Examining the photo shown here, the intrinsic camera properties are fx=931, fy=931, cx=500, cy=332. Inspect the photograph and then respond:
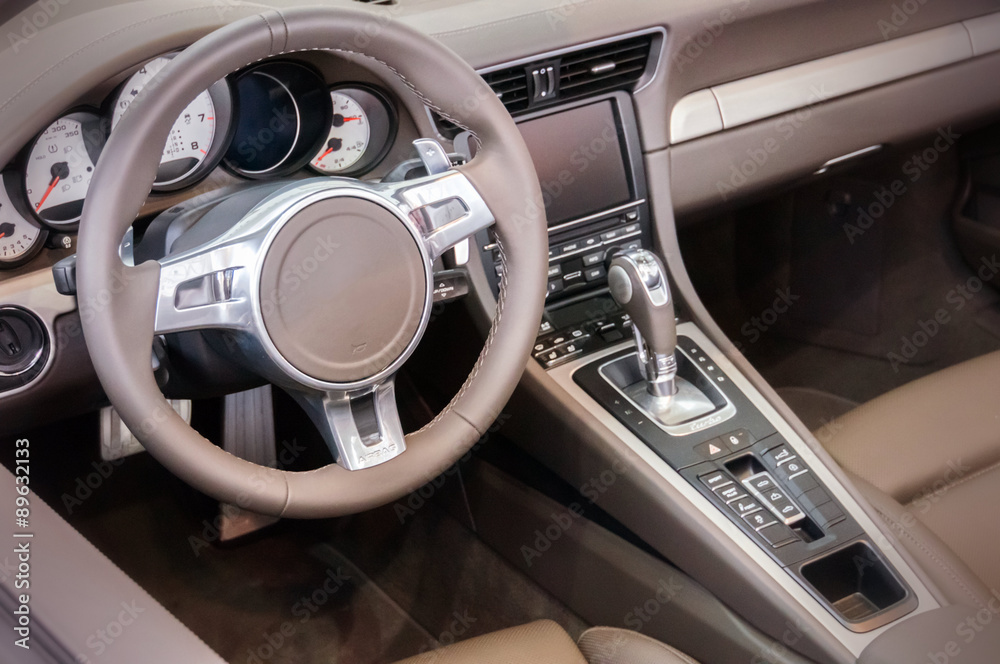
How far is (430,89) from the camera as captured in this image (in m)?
0.94

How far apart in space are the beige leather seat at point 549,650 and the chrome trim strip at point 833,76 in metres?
0.78

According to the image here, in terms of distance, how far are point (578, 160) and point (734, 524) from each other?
1.85 feet

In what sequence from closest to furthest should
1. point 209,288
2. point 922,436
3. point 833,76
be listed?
point 209,288 < point 922,436 < point 833,76

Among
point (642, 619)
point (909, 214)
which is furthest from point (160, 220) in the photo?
point (909, 214)

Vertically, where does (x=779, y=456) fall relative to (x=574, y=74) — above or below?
below

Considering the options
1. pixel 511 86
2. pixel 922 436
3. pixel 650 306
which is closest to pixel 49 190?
pixel 511 86

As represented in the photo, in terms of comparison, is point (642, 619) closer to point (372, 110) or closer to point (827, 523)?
point (827, 523)

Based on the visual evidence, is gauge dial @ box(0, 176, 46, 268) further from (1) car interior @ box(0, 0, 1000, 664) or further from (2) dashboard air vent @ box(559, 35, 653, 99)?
(2) dashboard air vent @ box(559, 35, 653, 99)

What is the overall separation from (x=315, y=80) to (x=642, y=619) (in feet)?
2.66

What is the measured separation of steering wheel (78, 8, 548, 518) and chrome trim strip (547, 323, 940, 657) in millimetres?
303

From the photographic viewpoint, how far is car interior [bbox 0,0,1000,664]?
0.84m

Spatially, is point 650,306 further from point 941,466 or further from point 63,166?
point 63,166

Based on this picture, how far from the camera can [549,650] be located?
40.4 inches

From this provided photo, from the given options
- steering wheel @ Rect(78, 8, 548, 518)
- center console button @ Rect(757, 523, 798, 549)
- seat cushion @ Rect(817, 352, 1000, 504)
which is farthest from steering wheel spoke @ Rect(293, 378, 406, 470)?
seat cushion @ Rect(817, 352, 1000, 504)
